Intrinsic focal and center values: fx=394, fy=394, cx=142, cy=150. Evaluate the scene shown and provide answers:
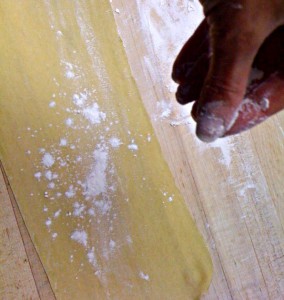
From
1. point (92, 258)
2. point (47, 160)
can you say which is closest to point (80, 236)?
point (92, 258)

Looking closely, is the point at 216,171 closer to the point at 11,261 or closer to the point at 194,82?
the point at 194,82

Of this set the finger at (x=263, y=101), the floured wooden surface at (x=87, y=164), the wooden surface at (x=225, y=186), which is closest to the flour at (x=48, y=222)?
the floured wooden surface at (x=87, y=164)

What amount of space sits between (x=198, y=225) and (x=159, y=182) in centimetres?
11

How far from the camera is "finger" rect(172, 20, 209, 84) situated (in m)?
0.56

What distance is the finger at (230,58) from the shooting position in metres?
0.44

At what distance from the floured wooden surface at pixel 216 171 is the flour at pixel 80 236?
0.67 ft

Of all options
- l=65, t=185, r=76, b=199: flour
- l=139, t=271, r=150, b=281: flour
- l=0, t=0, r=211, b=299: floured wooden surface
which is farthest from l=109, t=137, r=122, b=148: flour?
l=139, t=271, r=150, b=281: flour

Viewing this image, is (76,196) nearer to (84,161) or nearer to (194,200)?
(84,161)

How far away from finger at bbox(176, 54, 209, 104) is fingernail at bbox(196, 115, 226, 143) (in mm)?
90

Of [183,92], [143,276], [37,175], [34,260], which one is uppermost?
[183,92]

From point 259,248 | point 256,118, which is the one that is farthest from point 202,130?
point 259,248

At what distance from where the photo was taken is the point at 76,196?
70cm

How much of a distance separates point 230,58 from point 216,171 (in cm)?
37

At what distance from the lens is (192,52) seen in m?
0.56
